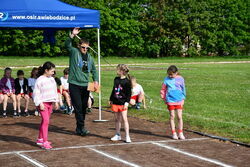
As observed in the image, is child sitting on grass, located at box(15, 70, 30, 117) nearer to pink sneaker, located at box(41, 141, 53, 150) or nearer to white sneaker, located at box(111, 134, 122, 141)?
white sneaker, located at box(111, 134, 122, 141)

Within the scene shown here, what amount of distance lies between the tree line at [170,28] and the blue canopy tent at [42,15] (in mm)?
44551

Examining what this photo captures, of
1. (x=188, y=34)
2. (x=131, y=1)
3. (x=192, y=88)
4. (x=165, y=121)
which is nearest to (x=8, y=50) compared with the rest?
(x=131, y=1)

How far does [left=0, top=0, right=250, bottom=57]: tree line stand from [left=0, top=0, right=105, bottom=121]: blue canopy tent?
44551 millimetres

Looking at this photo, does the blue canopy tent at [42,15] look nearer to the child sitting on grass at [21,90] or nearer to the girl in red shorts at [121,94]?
the girl in red shorts at [121,94]

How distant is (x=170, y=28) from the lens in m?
65.3

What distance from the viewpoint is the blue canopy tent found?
35.3ft

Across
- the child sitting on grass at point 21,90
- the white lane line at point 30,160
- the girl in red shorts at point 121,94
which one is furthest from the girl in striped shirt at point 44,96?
the child sitting on grass at point 21,90

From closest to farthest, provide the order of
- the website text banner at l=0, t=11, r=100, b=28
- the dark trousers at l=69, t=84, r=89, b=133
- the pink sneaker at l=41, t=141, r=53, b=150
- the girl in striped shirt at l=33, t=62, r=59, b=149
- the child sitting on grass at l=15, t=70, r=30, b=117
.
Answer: the pink sneaker at l=41, t=141, r=53, b=150, the girl in striped shirt at l=33, t=62, r=59, b=149, the dark trousers at l=69, t=84, r=89, b=133, the website text banner at l=0, t=11, r=100, b=28, the child sitting on grass at l=15, t=70, r=30, b=117

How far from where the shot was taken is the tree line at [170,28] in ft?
200

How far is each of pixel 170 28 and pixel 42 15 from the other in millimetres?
55140

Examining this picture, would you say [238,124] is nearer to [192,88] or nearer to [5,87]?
[5,87]

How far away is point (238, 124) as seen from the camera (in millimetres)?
11828

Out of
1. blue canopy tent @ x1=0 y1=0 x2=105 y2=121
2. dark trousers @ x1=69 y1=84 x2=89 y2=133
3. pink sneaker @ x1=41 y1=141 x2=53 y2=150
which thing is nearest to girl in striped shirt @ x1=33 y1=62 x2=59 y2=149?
pink sneaker @ x1=41 y1=141 x2=53 y2=150

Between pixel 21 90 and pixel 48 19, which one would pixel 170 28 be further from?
pixel 48 19
